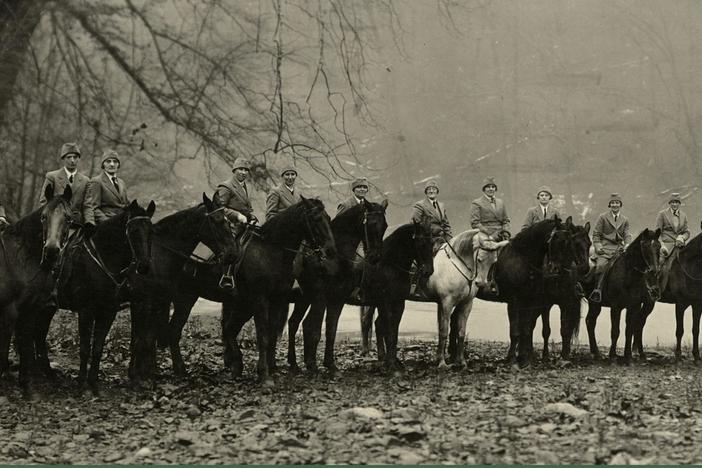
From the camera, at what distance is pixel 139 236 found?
393 inches

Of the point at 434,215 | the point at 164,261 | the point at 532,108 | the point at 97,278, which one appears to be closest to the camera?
the point at 97,278

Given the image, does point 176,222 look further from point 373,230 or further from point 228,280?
point 373,230

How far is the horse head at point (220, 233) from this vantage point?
34.9 feet

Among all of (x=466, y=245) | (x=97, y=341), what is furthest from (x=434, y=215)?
(x=97, y=341)

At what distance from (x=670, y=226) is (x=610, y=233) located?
117cm

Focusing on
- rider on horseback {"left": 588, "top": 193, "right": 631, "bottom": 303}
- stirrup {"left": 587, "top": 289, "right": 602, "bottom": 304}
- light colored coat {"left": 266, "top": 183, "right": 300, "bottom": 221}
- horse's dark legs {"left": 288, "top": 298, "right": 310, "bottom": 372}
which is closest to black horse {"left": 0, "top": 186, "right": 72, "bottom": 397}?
light colored coat {"left": 266, "top": 183, "right": 300, "bottom": 221}

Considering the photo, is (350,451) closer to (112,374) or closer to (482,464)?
(482,464)

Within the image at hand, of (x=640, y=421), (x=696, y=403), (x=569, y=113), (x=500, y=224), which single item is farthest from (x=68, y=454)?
(x=569, y=113)

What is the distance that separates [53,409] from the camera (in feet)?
31.8

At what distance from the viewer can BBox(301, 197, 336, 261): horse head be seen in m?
11.0

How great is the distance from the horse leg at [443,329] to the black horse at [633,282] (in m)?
2.72

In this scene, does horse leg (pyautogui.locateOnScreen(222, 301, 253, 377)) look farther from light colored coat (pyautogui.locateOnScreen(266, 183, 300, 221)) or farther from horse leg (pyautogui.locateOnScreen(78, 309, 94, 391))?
horse leg (pyautogui.locateOnScreen(78, 309, 94, 391))

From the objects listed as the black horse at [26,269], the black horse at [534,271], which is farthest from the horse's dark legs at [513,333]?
the black horse at [26,269]

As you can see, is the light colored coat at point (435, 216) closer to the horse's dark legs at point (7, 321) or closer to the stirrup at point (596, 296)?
the stirrup at point (596, 296)
